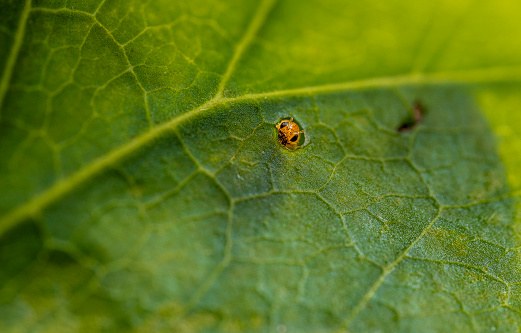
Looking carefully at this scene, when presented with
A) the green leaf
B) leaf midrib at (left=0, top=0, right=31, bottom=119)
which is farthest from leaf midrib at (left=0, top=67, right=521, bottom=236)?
leaf midrib at (left=0, top=0, right=31, bottom=119)

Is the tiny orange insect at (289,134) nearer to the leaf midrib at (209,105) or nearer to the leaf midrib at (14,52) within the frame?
the leaf midrib at (209,105)

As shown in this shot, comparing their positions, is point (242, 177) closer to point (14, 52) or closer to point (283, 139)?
point (283, 139)

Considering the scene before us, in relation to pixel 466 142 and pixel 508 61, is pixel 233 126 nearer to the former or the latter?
pixel 466 142

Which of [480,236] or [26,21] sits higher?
[480,236]

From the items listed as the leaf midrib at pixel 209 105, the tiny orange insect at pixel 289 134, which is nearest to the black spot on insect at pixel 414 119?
the leaf midrib at pixel 209 105

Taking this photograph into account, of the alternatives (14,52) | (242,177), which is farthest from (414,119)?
(14,52)

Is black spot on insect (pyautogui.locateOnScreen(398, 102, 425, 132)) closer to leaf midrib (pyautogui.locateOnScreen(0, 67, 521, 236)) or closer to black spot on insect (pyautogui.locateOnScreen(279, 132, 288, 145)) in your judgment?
leaf midrib (pyautogui.locateOnScreen(0, 67, 521, 236))

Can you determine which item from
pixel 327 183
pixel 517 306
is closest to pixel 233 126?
pixel 327 183
